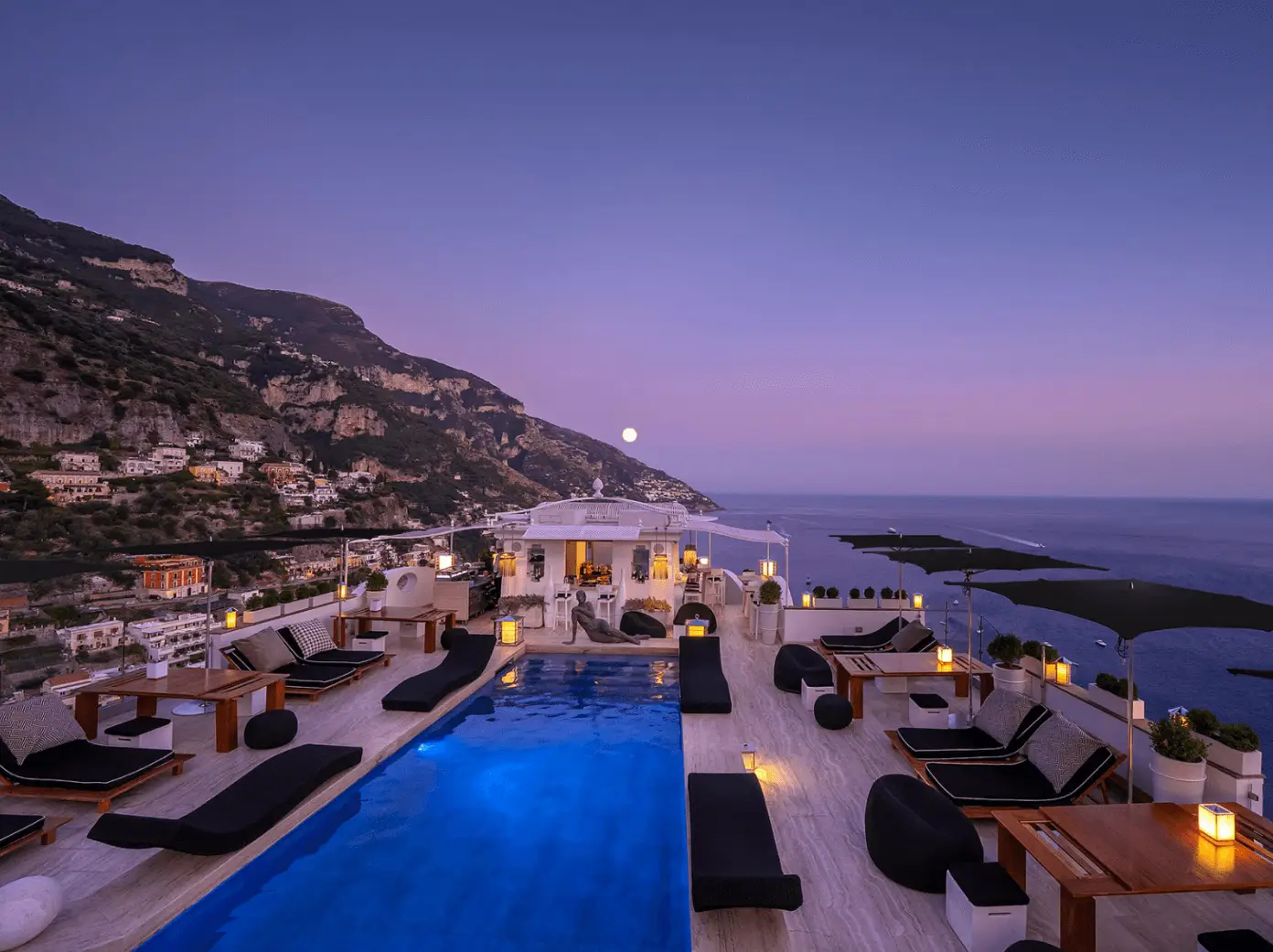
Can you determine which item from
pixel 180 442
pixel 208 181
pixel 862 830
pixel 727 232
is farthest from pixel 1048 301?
pixel 208 181

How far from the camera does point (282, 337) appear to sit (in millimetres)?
91688

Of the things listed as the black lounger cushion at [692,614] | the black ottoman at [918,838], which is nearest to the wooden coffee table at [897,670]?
A: the black ottoman at [918,838]

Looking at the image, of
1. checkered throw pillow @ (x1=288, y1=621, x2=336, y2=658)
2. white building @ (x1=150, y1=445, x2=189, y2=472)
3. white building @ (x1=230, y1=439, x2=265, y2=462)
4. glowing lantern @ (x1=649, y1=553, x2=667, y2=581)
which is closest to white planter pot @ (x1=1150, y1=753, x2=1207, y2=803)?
glowing lantern @ (x1=649, y1=553, x2=667, y2=581)

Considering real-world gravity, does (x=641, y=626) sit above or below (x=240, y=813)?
below

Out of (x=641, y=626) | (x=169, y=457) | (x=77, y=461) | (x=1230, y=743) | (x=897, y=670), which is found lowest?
(x=641, y=626)

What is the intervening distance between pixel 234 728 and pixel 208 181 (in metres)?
61.0

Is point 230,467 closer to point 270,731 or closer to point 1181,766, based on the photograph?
point 270,731

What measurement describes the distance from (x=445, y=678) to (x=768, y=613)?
6.20 m

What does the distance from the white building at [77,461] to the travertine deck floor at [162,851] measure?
116 ft

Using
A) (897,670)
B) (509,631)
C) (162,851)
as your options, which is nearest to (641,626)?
(509,631)

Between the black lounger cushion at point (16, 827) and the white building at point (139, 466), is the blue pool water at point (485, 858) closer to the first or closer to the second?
the black lounger cushion at point (16, 827)

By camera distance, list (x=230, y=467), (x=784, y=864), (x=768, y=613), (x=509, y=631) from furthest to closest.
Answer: (x=230, y=467) < (x=768, y=613) < (x=509, y=631) < (x=784, y=864)

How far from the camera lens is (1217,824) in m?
3.32

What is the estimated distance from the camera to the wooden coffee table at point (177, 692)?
6.16m
